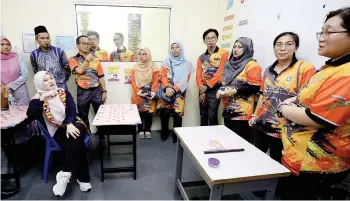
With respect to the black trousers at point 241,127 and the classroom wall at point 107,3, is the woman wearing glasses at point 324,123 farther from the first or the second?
the classroom wall at point 107,3

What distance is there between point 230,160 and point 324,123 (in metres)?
0.54

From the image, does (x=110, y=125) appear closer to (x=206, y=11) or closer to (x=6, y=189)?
(x=6, y=189)

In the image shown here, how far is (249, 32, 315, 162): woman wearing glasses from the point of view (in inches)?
59.7

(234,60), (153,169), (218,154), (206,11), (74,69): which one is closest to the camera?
(218,154)

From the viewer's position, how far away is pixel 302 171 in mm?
1143

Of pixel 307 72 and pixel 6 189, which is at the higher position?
pixel 307 72

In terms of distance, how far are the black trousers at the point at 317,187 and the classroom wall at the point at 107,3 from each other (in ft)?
8.01

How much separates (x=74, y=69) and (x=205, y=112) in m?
1.88

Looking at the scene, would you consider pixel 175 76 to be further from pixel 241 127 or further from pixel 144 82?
pixel 241 127

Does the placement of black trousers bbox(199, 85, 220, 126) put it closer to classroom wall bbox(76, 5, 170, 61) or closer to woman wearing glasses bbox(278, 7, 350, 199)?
classroom wall bbox(76, 5, 170, 61)

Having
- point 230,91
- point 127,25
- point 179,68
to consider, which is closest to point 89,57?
point 127,25

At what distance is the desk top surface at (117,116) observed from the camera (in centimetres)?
188

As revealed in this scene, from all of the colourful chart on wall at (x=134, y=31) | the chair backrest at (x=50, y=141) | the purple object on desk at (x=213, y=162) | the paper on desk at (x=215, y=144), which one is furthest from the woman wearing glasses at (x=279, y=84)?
the colourful chart on wall at (x=134, y=31)

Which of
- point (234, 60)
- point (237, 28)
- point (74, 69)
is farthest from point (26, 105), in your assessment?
point (237, 28)
